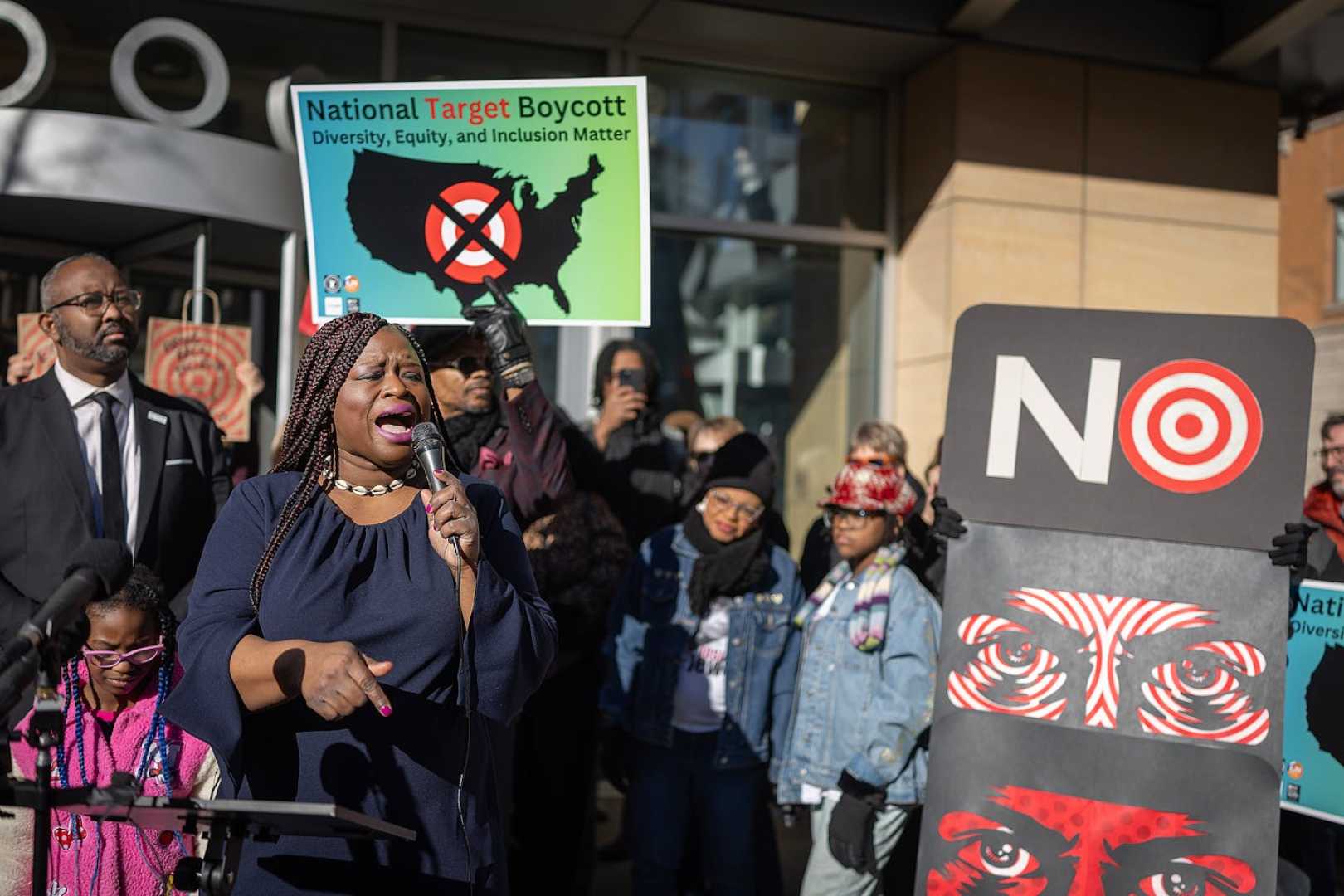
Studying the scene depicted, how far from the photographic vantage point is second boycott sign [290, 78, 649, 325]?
4211 mm

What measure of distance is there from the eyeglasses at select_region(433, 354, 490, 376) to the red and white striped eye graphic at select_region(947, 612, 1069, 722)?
6.32 feet

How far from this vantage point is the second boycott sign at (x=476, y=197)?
4.21 meters

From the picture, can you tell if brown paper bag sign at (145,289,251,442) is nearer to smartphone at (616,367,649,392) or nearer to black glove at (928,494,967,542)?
smartphone at (616,367,649,392)

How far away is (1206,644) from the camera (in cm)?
368

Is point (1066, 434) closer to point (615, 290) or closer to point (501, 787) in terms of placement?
point (615, 290)

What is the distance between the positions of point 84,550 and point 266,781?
1.77 ft

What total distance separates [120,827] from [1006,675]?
245 cm

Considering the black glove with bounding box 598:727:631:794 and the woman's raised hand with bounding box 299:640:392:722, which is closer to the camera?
the woman's raised hand with bounding box 299:640:392:722

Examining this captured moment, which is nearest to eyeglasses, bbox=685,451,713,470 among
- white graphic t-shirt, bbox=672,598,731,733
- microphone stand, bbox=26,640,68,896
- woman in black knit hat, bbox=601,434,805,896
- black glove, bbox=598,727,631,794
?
woman in black knit hat, bbox=601,434,805,896

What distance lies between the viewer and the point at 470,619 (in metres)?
2.32

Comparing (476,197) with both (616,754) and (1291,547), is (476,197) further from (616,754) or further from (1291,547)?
(1291,547)

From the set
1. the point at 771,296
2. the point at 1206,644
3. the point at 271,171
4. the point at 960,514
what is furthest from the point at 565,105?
the point at 771,296

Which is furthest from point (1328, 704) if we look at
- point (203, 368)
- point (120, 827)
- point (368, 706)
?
point (203, 368)

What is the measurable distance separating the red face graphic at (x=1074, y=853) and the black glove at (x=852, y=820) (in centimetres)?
47
